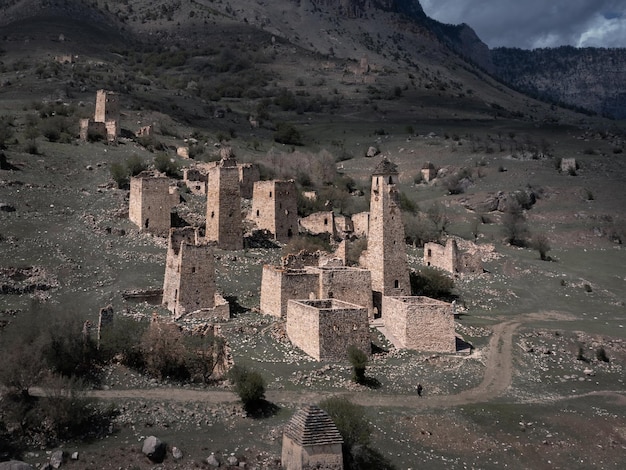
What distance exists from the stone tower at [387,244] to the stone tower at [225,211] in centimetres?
686

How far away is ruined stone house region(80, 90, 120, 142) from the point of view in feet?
155

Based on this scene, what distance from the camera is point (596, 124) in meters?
115

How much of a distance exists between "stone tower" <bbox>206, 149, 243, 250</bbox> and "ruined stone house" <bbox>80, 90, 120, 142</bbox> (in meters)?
15.9

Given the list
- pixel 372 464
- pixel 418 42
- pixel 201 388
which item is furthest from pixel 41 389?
pixel 418 42

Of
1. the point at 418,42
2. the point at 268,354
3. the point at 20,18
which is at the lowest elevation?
the point at 268,354

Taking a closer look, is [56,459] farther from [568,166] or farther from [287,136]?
[287,136]

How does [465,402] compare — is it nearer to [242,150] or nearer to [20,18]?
[242,150]

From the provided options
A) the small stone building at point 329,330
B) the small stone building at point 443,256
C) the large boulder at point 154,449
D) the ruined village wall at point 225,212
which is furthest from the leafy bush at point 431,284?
the large boulder at point 154,449

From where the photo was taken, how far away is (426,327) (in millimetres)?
25938

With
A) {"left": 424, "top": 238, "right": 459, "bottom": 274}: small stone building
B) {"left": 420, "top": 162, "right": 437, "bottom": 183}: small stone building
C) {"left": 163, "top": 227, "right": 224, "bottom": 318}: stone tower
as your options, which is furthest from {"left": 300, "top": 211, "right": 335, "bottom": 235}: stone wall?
{"left": 420, "top": 162, "right": 437, "bottom": 183}: small stone building

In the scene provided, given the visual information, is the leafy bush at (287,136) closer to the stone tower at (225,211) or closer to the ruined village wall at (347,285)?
the stone tower at (225,211)

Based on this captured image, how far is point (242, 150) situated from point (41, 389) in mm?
38650

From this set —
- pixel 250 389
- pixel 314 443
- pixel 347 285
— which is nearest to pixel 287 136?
pixel 347 285

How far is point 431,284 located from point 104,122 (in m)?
24.3
